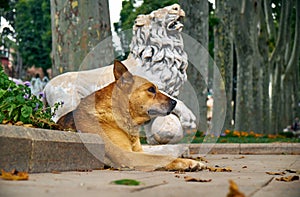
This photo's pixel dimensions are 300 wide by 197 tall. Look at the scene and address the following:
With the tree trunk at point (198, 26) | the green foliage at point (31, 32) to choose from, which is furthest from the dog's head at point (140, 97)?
the green foliage at point (31, 32)

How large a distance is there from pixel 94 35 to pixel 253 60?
15.0m

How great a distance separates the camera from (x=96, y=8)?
10.6 meters

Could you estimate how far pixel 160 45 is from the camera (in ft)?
27.6

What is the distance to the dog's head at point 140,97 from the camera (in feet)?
20.9

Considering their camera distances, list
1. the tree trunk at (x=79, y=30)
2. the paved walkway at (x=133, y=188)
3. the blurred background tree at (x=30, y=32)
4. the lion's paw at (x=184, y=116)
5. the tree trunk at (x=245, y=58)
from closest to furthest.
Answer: the paved walkway at (x=133, y=188)
the lion's paw at (x=184, y=116)
the tree trunk at (x=79, y=30)
the tree trunk at (x=245, y=58)
the blurred background tree at (x=30, y=32)

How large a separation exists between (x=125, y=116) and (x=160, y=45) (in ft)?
6.79

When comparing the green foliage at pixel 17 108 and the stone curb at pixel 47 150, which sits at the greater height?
the green foliage at pixel 17 108

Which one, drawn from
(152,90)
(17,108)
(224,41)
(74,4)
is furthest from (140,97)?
(224,41)

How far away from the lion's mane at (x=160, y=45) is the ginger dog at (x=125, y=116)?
1.70 metres

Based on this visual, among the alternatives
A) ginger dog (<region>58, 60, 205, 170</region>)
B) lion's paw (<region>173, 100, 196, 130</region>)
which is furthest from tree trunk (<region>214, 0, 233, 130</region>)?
ginger dog (<region>58, 60, 205, 170</region>)

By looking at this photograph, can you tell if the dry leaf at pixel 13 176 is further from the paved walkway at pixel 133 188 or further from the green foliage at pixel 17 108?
the green foliage at pixel 17 108

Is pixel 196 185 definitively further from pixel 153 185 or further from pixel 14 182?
pixel 14 182

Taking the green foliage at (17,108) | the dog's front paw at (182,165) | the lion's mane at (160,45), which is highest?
the lion's mane at (160,45)

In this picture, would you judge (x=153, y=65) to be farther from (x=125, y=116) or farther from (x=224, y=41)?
(x=224, y=41)
